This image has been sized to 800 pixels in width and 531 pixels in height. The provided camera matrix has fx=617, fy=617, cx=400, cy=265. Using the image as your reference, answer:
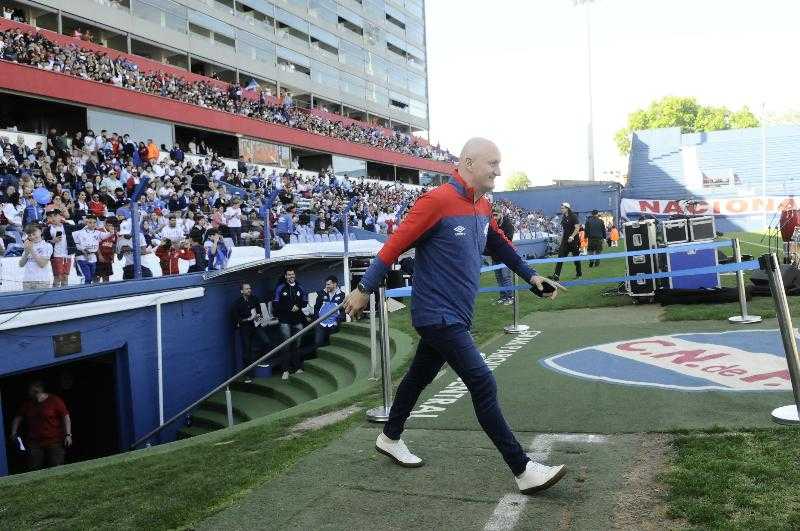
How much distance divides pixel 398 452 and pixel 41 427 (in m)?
7.65

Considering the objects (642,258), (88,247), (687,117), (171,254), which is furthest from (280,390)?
(687,117)

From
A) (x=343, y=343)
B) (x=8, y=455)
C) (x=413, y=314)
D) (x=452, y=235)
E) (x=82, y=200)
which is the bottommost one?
(x=8, y=455)

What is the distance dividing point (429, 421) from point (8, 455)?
7.62m

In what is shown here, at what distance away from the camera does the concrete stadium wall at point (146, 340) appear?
9.45 meters

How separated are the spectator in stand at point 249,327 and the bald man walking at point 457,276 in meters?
9.25

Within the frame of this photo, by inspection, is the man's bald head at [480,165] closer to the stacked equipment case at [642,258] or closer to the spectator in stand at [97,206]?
the stacked equipment case at [642,258]

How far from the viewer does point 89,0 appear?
102 feet

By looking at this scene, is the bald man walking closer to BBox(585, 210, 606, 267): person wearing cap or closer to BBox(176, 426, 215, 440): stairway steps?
BBox(176, 426, 215, 440): stairway steps

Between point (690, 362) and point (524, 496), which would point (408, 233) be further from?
point (690, 362)

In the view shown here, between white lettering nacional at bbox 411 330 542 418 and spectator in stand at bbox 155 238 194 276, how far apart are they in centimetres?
679

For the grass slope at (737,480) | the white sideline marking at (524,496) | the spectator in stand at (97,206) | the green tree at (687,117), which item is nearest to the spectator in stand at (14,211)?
the spectator in stand at (97,206)

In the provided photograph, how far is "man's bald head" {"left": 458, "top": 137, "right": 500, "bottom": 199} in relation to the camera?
11.8ft

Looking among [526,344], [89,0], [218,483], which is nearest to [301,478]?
[218,483]

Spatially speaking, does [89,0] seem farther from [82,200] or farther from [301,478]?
[301,478]
